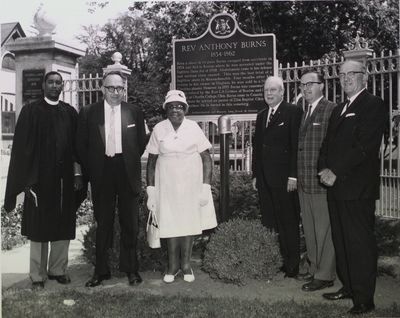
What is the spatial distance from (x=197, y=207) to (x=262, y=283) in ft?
3.35

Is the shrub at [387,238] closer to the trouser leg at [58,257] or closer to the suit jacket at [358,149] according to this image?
the suit jacket at [358,149]

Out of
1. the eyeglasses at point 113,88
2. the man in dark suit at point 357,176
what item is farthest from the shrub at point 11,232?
the man in dark suit at point 357,176

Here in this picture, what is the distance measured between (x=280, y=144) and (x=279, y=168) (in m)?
0.25

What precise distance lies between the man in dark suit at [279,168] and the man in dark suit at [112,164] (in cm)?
131

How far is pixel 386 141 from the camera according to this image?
33.4 feet

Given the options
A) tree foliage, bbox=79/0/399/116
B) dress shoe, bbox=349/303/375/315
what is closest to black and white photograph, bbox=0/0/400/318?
dress shoe, bbox=349/303/375/315

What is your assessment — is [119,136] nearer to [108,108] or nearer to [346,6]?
[108,108]

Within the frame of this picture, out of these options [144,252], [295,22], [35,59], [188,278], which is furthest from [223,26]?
[295,22]

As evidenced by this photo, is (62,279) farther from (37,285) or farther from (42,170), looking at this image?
(42,170)

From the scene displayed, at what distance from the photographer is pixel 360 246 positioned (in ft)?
13.4

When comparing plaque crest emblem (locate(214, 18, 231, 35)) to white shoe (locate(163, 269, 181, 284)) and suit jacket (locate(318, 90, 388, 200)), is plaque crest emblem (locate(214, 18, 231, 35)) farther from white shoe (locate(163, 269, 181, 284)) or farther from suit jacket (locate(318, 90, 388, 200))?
white shoe (locate(163, 269, 181, 284))

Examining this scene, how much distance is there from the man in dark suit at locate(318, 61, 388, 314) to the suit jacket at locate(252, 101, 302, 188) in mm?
756

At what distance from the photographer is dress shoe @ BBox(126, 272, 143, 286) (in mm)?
5078

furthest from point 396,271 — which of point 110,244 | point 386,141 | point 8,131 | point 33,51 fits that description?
point 8,131
